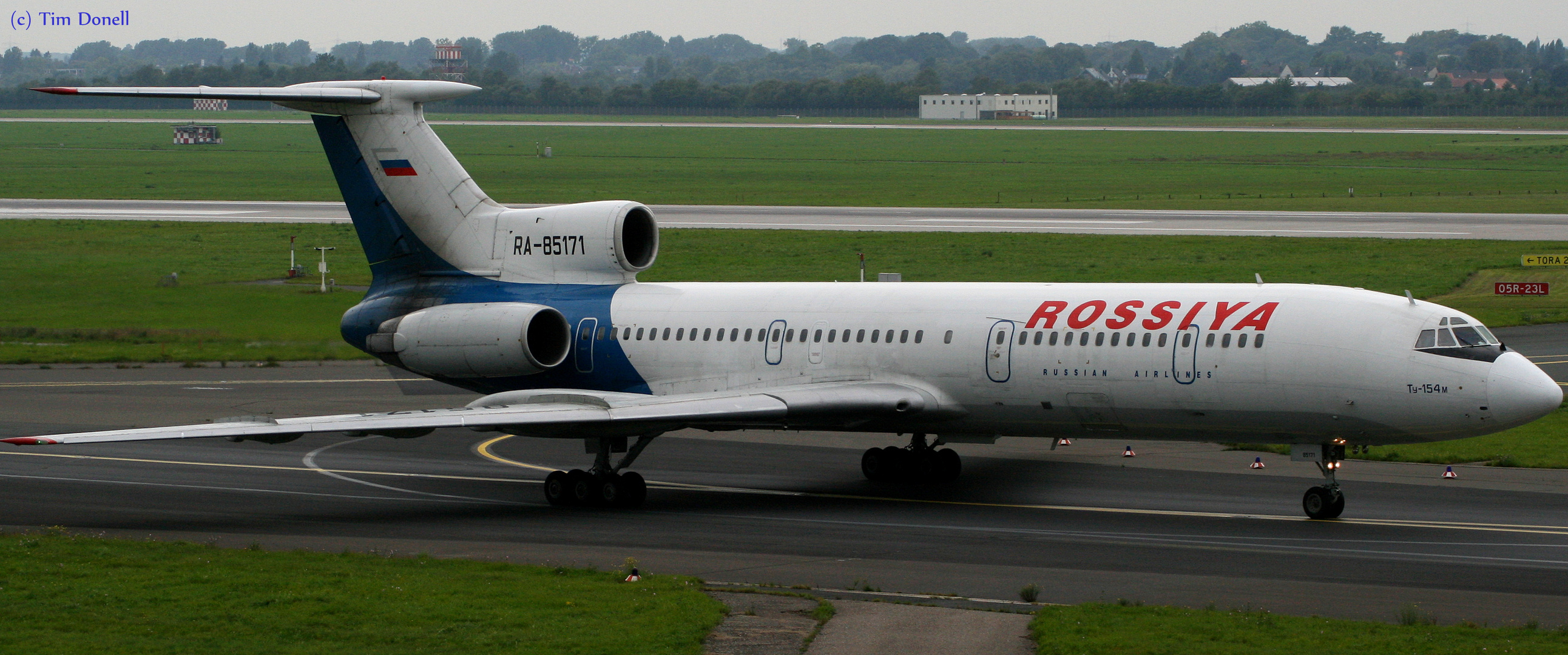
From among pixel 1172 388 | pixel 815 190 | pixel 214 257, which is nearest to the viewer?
pixel 1172 388

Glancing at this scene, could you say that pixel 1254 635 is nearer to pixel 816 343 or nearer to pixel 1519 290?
pixel 816 343

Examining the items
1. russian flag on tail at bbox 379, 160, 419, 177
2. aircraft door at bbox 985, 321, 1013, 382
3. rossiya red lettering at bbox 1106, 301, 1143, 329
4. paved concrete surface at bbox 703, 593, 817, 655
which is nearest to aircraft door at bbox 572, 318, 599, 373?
russian flag on tail at bbox 379, 160, 419, 177

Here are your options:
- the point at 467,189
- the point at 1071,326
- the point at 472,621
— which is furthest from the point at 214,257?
the point at 472,621

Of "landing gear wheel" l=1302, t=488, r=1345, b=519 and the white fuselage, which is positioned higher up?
the white fuselage

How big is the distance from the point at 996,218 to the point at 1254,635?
233ft

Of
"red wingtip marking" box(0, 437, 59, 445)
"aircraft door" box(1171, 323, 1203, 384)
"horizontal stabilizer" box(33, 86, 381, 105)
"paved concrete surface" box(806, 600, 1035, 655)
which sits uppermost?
"horizontal stabilizer" box(33, 86, 381, 105)

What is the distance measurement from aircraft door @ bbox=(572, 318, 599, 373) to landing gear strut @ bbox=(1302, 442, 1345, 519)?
13385mm

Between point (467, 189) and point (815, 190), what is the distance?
82255mm

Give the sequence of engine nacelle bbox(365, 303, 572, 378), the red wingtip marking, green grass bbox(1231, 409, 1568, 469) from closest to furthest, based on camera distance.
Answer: the red wingtip marking
engine nacelle bbox(365, 303, 572, 378)
green grass bbox(1231, 409, 1568, 469)

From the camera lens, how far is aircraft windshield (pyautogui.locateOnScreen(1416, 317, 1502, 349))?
82.2 feet

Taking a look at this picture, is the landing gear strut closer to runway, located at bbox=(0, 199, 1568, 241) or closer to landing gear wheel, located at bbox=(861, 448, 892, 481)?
landing gear wheel, located at bbox=(861, 448, 892, 481)

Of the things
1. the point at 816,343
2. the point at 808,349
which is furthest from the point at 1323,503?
the point at 808,349

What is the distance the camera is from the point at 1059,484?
29828 millimetres

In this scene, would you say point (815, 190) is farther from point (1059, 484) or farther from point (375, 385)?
point (1059, 484)
